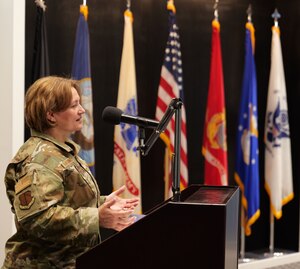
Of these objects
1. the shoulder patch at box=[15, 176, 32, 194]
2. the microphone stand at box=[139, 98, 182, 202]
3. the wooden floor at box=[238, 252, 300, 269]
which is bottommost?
the wooden floor at box=[238, 252, 300, 269]

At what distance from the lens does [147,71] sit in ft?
16.4

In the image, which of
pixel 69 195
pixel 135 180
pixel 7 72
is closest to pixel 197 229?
pixel 69 195

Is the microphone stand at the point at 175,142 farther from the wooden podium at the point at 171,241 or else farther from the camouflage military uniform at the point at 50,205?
the camouflage military uniform at the point at 50,205

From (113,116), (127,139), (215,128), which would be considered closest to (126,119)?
(113,116)

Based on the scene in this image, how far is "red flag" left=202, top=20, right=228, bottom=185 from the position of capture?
4902mm

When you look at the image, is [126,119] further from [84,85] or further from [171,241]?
[84,85]

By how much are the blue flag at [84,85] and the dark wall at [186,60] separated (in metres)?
0.30

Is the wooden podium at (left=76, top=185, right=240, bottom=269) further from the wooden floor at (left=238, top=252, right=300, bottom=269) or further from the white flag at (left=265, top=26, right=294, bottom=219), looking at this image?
the white flag at (left=265, top=26, right=294, bottom=219)

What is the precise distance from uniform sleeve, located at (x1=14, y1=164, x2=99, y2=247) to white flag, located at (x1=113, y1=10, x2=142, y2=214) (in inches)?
102

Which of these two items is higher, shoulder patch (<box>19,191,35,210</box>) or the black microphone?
the black microphone

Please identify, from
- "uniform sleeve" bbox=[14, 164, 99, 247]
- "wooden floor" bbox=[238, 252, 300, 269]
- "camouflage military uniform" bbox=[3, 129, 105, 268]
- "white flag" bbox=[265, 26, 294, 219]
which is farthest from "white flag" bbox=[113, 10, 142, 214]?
"uniform sleeve" bbox=[14, 164, 99, 247]

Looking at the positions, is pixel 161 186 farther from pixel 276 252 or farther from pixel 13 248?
pixel 13 248

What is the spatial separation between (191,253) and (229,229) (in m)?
0.16

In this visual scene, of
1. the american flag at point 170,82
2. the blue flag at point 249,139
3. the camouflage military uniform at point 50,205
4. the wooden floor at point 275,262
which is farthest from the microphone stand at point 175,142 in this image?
the wooden floor at point 275,262
